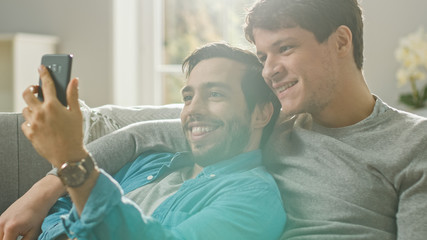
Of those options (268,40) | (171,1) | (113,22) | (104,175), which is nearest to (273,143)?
(268,40)

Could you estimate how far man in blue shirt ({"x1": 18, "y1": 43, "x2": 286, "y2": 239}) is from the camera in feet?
2.67

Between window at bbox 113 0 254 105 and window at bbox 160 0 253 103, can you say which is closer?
window at bbox 113 0 254 105

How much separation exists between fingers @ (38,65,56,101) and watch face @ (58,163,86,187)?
4.6 inches

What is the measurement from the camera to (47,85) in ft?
2.74

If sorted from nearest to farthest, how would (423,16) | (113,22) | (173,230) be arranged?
1. (173,230)
2. (423,16)
3. (113,22)

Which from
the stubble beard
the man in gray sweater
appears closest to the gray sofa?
the stubble beard

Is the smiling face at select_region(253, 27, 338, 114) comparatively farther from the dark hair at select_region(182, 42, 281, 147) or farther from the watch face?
the watch face

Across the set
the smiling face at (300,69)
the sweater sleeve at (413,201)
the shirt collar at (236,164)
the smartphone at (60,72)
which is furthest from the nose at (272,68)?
the smartphone at (60,72)

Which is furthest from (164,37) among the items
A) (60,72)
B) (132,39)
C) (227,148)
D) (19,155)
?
(60,72)

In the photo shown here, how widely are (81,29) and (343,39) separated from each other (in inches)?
110

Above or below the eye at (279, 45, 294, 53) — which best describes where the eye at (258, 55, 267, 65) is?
below

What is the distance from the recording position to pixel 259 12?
127 centimetres

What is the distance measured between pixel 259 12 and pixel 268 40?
0.09m

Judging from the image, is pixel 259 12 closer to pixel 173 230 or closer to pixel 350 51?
pixel 350 51
